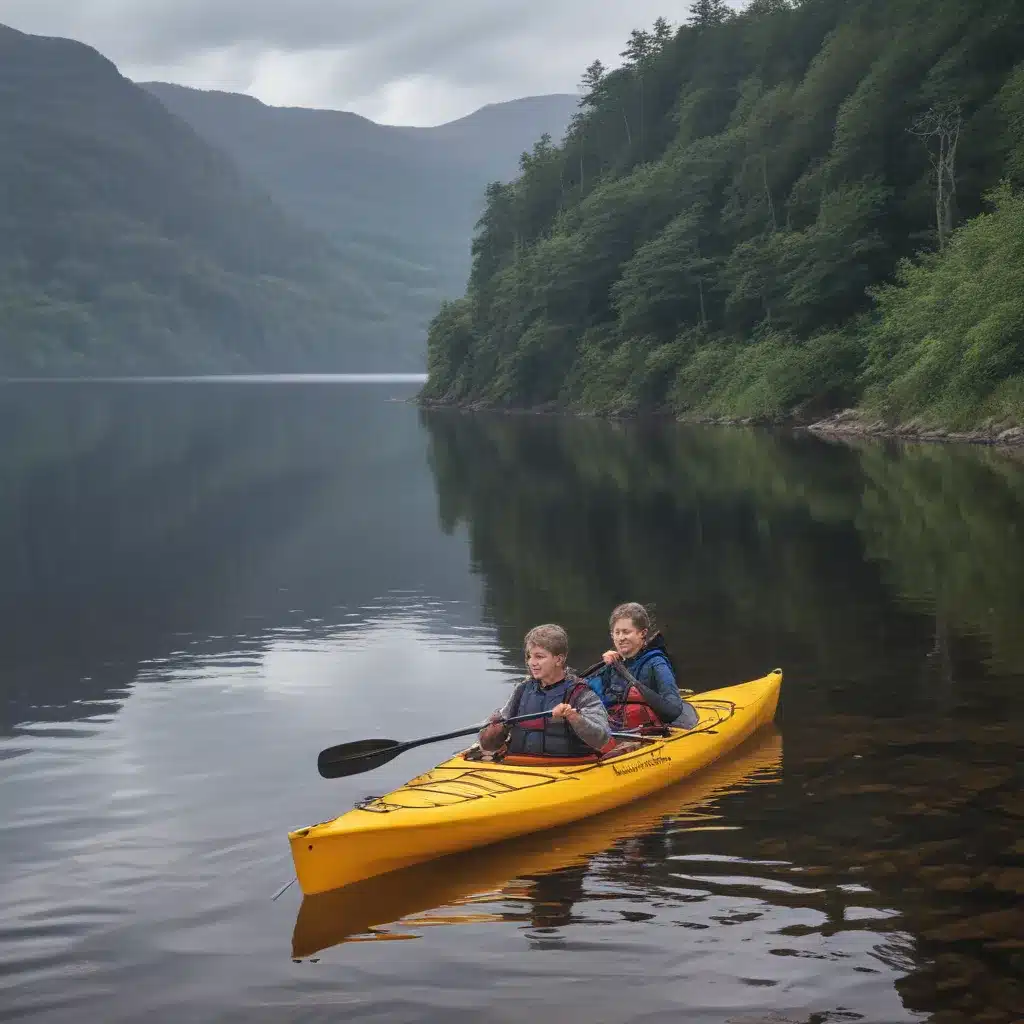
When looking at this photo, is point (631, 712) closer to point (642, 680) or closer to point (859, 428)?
point (642, 680)

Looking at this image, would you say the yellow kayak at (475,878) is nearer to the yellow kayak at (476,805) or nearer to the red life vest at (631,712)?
the yellow kayak at (476,805)

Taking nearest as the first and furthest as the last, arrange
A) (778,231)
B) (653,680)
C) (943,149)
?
1. (653,680)
2. (943,149)
3. (778,231)

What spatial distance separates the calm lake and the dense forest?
19.5 meters

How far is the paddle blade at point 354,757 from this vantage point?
10.1 meters

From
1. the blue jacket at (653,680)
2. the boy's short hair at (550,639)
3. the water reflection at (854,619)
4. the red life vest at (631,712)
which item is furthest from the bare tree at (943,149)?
the boy's short hair at (550,639)

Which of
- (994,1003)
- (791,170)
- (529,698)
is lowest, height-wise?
(994,1003)

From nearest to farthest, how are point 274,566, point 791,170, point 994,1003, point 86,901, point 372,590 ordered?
1. point 994,1003
2. point 86,901
3. point 372,590
4. point 274,566
5. point 791,170

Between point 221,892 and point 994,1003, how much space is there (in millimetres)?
→ 4522

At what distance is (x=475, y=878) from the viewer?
8914 mm

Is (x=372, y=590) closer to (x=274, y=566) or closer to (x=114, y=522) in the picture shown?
(x=274, y=566)

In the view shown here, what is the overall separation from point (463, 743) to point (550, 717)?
8.17ft

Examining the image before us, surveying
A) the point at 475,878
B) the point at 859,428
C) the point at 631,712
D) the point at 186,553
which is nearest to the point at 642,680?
the point at 631,712

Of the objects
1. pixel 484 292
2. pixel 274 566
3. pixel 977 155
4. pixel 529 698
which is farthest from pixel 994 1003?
pixel 484 292

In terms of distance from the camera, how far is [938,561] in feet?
70.7
